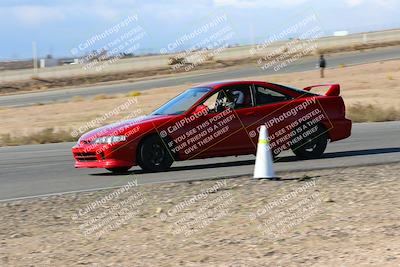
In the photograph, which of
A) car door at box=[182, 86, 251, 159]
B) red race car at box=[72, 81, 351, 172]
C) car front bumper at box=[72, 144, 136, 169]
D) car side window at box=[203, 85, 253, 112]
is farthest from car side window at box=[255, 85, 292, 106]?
car front bumper at box=[72, 144, 136, 169]

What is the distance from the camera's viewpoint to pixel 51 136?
21.7 meters

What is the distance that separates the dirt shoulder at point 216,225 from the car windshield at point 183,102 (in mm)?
2190

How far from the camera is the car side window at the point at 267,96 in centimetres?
1422

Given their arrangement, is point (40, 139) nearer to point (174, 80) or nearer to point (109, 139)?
point (109, 139)

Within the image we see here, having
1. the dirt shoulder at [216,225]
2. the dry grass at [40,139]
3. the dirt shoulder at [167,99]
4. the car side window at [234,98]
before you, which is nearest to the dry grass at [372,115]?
the dirt shoulder at [167,99]

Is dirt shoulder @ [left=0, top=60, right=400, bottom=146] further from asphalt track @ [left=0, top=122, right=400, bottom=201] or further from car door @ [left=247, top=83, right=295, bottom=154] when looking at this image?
car door @ [left=247, top=83, right=295, bottom=154]

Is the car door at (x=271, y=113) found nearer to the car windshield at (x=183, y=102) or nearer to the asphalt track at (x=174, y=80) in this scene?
the car windshield at (x=183, y=102)

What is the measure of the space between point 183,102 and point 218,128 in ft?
2.58

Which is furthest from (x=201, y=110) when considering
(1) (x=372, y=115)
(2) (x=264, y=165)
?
(1) (x=372, y=115)

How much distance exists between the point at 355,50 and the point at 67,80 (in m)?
24.8

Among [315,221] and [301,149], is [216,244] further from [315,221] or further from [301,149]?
[301,149]

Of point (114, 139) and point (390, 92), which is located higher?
point (114, 139)

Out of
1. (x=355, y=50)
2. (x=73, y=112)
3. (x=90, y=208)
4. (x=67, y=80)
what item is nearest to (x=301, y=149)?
(x=90, y=208)

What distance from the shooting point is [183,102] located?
1404cm
